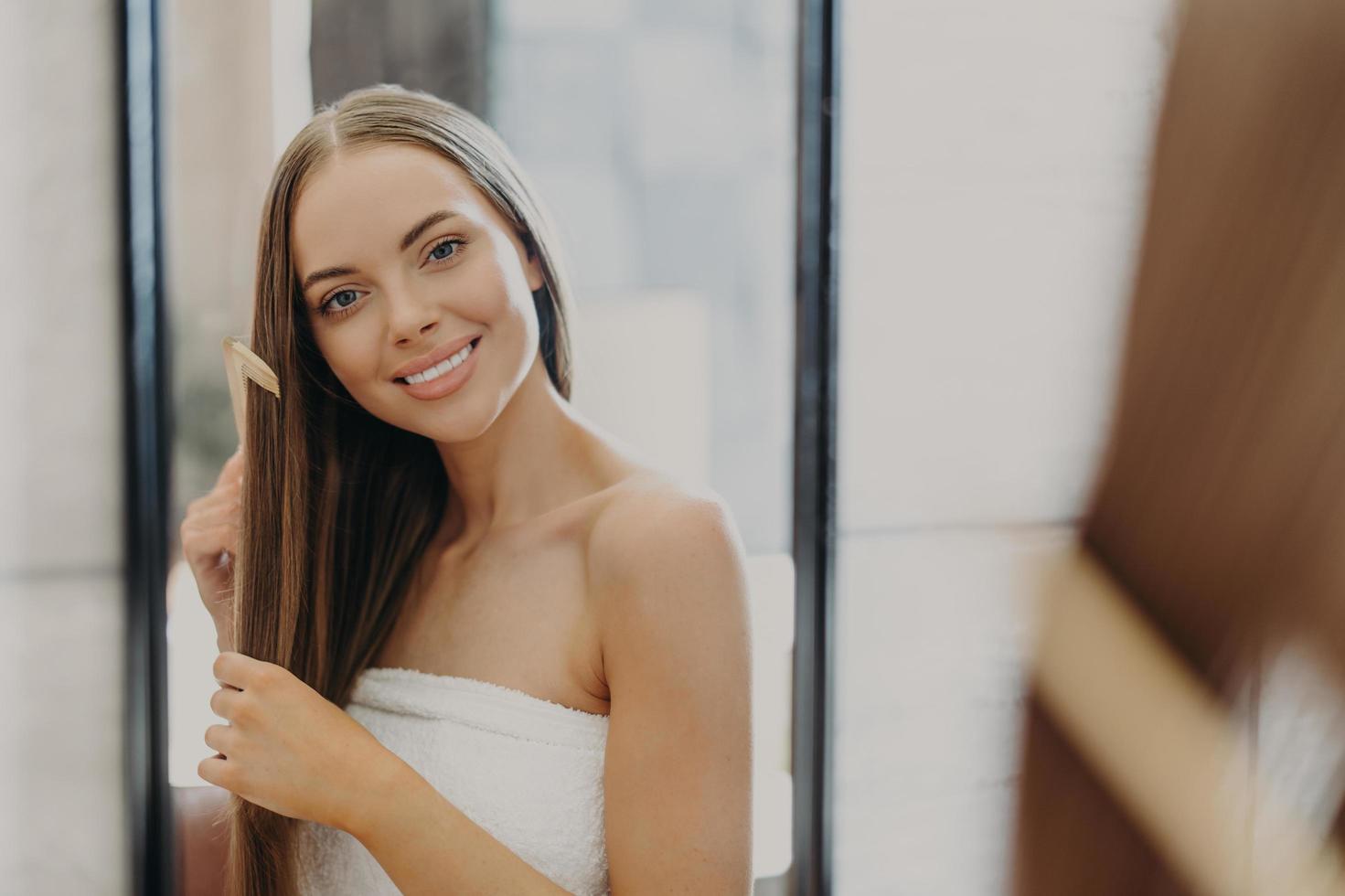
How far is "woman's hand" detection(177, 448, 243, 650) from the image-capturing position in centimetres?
94

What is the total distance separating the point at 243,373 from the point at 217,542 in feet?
0.65

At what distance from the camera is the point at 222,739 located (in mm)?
785

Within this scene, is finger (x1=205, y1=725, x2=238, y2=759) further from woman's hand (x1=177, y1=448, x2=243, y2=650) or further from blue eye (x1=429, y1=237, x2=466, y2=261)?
blue eye (x1=429, y1=237, x2=466, y2=261)

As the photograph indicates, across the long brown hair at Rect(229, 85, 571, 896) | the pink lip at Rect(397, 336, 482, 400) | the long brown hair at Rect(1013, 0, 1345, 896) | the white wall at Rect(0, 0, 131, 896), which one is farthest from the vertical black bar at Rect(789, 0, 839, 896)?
the white wall at Rect(0, 0, 131, 896)

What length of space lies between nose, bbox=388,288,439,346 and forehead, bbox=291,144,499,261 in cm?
4

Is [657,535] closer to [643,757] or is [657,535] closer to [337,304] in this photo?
[643,757]

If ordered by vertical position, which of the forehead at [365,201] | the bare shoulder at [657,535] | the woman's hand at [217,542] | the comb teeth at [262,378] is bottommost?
the woman's hand at [217,542]

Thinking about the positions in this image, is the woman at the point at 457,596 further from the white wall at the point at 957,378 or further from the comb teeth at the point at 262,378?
the white wall at the point at 957,378

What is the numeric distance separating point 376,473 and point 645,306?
383mm

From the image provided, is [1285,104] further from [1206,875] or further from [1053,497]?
[1206,875]

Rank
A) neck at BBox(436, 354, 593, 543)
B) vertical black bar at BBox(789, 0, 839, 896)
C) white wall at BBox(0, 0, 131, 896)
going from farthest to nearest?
vertical black bar at BBox(789, 0, 839, 896) → white wall at BBox(0, 0, 131, 896) → neck at BBox(436, 354, 593, 543)

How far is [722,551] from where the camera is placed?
0.76 meters

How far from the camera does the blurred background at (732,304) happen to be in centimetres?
108

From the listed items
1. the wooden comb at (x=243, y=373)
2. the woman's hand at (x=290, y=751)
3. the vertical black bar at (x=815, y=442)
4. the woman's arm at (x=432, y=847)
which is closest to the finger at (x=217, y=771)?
the woman's hand at (x=290, y=751)
